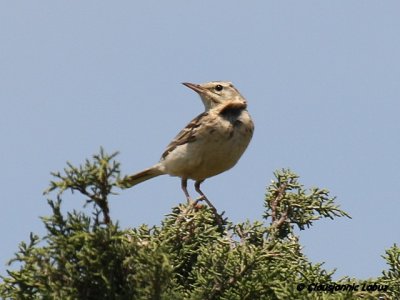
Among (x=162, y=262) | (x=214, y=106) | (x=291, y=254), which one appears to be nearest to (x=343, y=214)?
(x=291, y=254)

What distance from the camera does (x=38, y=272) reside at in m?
5.20

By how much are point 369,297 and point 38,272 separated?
2.28 m

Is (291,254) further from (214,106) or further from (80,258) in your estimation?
(214,106)

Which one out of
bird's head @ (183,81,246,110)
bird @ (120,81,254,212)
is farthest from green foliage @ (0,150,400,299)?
bird's head @ (183,81,246,110)

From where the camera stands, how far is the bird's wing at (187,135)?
422 inches

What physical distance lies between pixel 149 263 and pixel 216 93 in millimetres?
6742

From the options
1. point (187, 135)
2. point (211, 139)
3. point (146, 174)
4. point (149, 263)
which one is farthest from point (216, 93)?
point (149, 263)

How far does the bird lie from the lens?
1037 cm

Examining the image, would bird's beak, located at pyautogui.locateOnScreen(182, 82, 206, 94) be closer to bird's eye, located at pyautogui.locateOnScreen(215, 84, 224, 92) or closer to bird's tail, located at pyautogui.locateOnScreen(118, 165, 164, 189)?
bird's eye, located at pyautogui.locateOnScreen(215, 84, 224, 92)

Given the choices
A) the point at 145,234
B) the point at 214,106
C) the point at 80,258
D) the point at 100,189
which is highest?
the point at 214,106

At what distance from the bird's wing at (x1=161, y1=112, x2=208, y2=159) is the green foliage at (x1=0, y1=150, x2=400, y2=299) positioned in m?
3.69

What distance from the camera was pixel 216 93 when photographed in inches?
451

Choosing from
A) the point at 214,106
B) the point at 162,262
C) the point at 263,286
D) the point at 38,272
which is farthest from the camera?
the point at 214,106

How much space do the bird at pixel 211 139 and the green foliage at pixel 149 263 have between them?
3297 mm
